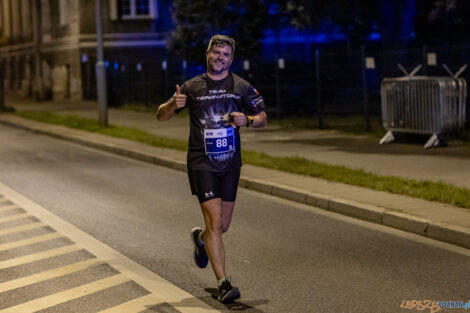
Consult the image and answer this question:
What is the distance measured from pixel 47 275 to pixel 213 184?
1.80 metres

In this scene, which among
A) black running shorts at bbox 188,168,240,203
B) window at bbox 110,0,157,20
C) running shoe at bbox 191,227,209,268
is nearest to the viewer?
black running shorts at bbox 188,168,240,203

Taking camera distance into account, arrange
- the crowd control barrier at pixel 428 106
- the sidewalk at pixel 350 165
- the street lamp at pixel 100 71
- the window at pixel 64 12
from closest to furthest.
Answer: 1. the sidewalk at pixel 350 165
2. the crowd control barrier at pixel 428 106
3. the street lamp at pixel 100 71
4. the window at pixel 64 12

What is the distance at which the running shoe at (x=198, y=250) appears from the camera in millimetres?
7031

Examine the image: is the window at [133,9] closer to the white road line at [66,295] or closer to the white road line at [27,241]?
the white road line at [27,241]

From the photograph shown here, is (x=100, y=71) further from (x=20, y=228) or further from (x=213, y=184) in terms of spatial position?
(x=213, y=184)

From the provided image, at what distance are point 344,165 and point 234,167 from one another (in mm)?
7643

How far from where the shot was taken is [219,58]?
20.5ft

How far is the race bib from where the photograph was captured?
629cm

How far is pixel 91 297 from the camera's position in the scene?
6484 millimetres

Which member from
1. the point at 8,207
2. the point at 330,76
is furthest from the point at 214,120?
the point at 330,76

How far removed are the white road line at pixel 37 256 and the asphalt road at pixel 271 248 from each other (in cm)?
50

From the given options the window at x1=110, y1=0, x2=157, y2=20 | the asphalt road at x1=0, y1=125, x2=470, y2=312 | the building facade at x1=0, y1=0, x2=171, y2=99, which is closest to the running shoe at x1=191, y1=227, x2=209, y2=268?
the asphalt road at x1=0, y1=125, x2=470, y2=312

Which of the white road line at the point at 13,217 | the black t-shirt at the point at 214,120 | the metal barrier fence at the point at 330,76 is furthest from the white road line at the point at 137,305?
the metal barrier fence at the point at 330,76

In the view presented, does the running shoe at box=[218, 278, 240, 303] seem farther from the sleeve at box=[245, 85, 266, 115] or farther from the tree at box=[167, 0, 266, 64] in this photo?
the tree at box=[167, 0, 266, 64]
